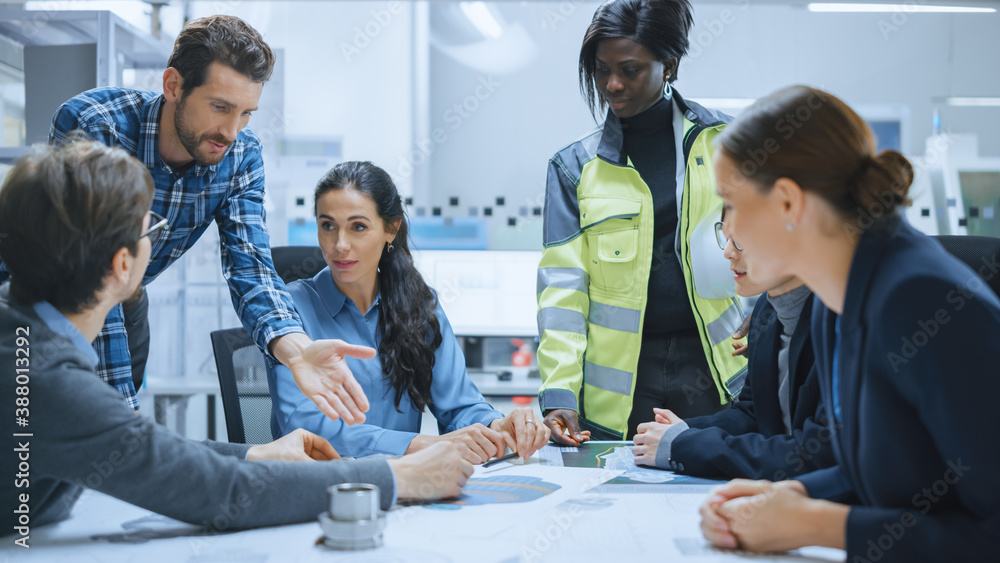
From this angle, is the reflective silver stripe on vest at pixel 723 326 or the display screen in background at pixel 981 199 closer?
the reflective silver stripe on vest at pixel 723 326

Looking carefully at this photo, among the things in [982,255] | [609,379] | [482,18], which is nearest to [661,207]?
[609,379]

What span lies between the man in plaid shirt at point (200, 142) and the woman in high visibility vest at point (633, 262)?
0.58m

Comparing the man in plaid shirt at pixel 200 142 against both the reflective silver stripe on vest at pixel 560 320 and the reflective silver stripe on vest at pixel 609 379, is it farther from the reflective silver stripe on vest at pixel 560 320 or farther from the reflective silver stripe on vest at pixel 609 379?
the reflective silver stripe on vest at pixel 609 379

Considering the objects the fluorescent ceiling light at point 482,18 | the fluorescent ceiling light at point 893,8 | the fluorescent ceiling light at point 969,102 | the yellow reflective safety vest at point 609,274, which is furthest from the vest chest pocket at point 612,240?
the fluorescent ceiling light at point 969,102

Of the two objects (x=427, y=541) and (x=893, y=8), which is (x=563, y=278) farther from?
(x=893, y=8)

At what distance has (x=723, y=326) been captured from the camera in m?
1.61

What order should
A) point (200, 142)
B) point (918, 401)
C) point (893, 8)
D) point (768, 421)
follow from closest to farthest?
point (918, 401) < point (768, 421) < point (200, 142) < point (893, 8)

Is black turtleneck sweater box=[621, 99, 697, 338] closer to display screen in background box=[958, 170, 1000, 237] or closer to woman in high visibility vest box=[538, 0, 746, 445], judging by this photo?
woman in high visibility vest box=[538, 0, 746, 445]

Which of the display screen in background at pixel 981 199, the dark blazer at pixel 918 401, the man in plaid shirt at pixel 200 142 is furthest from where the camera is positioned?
the display screen in background at pixel 981 199

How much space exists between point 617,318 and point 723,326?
23 cm

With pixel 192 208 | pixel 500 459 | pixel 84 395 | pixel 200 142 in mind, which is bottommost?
pixel 500 459

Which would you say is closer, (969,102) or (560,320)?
(560,320)

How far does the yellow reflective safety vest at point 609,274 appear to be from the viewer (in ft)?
5.27

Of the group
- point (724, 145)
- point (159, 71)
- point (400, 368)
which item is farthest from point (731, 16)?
point (724, 145)
